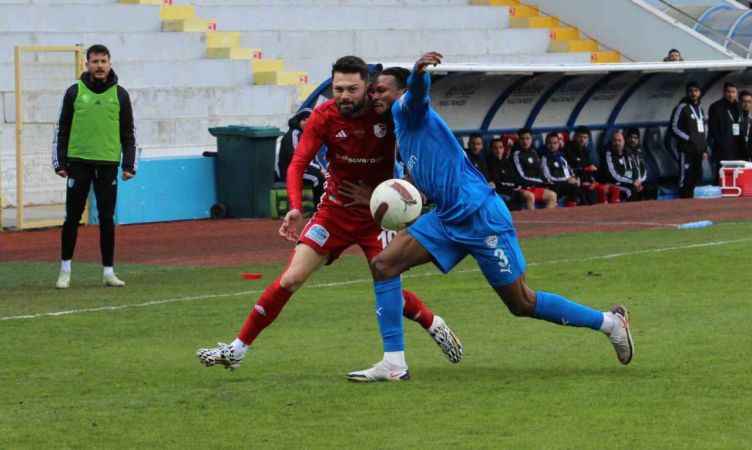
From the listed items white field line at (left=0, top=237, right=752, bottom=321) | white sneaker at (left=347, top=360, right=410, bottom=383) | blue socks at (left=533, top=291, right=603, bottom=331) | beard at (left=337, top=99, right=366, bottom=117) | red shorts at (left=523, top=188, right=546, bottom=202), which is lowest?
red shorts at (left=523, top=188, right=546, bottom=202)

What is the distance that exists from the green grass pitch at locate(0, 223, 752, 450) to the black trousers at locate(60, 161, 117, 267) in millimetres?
427

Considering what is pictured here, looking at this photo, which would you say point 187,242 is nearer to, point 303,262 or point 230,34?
point 230,34

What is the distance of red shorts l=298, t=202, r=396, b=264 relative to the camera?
897cm

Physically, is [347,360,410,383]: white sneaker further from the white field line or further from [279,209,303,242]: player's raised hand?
the white field line

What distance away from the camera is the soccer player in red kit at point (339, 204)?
8.59 m

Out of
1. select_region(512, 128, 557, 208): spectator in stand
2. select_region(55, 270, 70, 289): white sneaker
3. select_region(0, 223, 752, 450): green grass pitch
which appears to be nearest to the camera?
select_region(0, 223, 752, 450): green grass pitch

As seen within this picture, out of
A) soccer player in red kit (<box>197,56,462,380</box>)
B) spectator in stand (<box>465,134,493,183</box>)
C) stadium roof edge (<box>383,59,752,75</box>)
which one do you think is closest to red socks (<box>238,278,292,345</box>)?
soccer player in red kit (<box>197,56,462,380</box>)

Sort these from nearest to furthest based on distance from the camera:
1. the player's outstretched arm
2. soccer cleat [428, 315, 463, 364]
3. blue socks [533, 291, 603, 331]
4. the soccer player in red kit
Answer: the player's outstretched arm < blue socks [533, 291, 603, 331] < the soccer player in red kit < soccer cleat [428, 315, 463, 364]

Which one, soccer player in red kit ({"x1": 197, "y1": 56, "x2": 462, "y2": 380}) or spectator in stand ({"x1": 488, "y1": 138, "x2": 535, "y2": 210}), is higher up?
soccer player in red kit ({"x1": 197, "y1": 56, "x2": 462, "y2": 380})

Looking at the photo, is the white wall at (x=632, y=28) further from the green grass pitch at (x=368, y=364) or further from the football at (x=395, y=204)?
the football at (x=395, y=204)

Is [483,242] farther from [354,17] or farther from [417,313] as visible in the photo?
[354,17]

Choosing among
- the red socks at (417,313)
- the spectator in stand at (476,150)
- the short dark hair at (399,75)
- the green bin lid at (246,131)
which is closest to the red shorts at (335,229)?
the red socks at (417,313)

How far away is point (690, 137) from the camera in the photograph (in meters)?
25.6

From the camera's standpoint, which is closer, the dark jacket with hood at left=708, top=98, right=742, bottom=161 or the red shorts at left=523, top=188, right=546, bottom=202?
the red shorts at left=523, top=188, right=546, bottom=202
